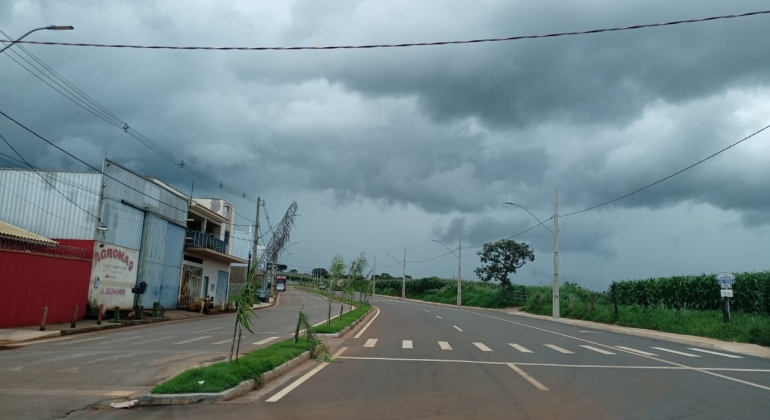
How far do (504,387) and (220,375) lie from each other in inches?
200

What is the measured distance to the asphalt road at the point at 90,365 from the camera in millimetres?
9148

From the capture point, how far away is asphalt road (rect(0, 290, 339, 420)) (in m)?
9.15

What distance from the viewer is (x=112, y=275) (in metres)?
30.8

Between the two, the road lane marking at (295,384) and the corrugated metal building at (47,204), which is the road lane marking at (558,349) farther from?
the corrugated metal building at (47,204)

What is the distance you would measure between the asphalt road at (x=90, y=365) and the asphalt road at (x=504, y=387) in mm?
1234

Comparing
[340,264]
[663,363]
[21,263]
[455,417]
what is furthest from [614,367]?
[21,263]

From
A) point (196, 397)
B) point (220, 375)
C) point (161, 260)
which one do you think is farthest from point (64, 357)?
point (161, 260)

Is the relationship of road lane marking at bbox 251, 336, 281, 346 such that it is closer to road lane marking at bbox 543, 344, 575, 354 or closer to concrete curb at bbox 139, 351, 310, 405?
concrete curb at bbox 139, 351, 310, 405

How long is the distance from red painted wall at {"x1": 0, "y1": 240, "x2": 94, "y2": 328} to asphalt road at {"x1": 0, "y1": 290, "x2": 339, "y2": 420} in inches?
124

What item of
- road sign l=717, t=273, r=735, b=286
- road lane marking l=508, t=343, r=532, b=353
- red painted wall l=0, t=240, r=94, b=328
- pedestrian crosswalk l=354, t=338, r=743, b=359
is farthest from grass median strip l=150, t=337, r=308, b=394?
road sign l=717, t=273, r=735, b=286

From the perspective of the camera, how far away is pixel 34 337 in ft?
67.4

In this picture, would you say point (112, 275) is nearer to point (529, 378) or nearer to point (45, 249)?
point (45, 249)

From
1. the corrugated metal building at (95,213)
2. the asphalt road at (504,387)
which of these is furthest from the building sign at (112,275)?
the asphalt road at (504,387)

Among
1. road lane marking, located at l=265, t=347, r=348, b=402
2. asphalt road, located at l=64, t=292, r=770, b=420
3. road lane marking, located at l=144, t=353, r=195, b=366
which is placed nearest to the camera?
asphalt road, located at l=64, t=292, r=770, b=420
